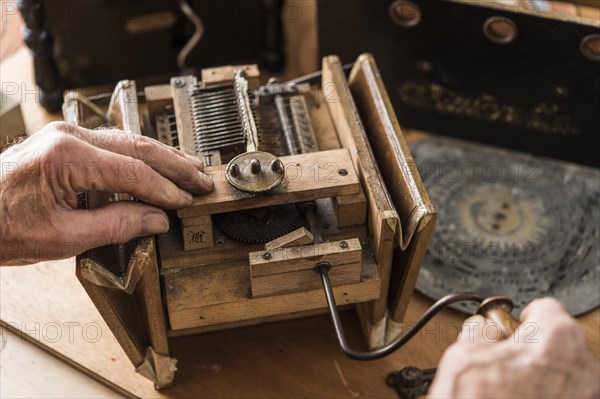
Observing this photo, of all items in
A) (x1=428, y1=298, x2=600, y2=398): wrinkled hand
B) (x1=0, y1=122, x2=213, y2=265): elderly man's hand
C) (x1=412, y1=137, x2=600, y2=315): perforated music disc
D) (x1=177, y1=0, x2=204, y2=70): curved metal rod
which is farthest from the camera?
(x1=177, y1=0, x2=204, y2=70): curved metal rod

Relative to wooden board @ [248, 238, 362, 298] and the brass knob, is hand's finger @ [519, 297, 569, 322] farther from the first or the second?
wooden board @ [248, 238, 362, 298]

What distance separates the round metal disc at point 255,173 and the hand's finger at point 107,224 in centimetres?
14

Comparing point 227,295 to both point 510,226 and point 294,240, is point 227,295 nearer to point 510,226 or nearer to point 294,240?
point 294,240

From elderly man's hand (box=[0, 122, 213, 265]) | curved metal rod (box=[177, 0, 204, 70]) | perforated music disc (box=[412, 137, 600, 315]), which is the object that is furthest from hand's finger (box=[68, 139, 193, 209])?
curved metal rod (box=[177, 0, 204, 70])

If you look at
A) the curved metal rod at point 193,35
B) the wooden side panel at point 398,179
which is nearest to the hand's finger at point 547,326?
the wooden side panel at point 398,179

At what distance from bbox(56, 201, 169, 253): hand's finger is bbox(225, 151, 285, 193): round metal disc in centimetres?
14

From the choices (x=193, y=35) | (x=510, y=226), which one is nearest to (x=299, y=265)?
(x=510, y=226)

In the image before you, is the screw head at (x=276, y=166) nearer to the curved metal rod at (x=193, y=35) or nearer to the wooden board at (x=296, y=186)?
the wooden board at (x=296, y=186)

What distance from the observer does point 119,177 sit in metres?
1.33

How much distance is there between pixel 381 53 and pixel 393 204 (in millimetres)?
626

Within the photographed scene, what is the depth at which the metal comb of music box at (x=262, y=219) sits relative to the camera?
4.63ft

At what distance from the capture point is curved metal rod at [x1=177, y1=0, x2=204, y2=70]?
83.9 inches

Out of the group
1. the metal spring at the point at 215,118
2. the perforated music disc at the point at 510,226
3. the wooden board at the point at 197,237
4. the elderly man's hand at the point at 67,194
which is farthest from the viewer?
the perforated music disc at the point at 510,226

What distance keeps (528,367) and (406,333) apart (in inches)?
11.3
